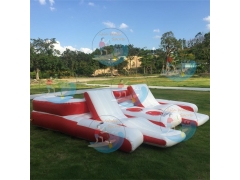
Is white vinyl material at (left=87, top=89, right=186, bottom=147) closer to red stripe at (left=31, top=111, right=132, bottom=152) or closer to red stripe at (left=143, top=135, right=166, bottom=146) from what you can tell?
red stripe at (left=143, top=135, right=166, bottom=146)

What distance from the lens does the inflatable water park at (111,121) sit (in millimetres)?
2750

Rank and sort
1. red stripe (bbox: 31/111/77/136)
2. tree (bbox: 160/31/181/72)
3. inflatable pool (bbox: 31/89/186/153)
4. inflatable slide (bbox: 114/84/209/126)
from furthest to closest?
tree (bbox: 160/31/181/72) → inflatable slide (bbox: 114/84/209/126) → red stripe (bbox: 31/111/77/136) → inflatable pool (bbox: 31/89/186/153)

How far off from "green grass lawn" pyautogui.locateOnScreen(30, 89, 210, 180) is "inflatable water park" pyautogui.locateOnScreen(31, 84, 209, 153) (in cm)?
12

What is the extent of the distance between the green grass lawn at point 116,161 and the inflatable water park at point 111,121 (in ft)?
0.39

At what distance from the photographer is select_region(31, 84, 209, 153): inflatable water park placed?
275 cm

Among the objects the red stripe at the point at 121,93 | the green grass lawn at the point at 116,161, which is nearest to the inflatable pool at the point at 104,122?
the green grass lawn at the point at 116,161

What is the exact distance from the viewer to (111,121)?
3184mm

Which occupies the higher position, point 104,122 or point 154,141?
point 104,122

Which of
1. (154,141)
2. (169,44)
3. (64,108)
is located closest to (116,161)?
(154,141)

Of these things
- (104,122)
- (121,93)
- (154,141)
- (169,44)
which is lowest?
(154,141)

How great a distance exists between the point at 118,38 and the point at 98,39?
1.25 feet

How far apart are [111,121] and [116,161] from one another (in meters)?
0.77

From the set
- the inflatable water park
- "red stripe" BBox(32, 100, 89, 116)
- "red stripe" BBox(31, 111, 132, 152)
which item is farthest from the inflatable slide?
"red stripe" BBox(31, 111, 132, 152)

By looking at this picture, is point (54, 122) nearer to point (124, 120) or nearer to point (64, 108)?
point (64, 108)
